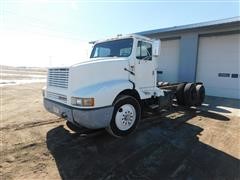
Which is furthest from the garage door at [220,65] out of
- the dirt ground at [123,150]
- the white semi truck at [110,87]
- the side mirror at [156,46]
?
the side mirror at [156,46]

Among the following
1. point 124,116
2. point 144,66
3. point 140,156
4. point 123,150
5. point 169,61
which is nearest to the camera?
point 140,156

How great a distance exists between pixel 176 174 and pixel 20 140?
3455 mm

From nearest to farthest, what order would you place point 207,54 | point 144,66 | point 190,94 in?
point 144,66
point 190,94
point 207,54

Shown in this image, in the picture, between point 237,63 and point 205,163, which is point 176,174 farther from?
point 237,63

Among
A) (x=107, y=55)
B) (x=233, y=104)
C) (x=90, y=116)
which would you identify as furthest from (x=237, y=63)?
(x=90, y=116)

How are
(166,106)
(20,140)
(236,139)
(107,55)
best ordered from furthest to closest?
(166,106), (107,55), (236,139), (20,140)

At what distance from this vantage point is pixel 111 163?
341 centimetres

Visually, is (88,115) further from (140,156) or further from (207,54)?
(207,54)

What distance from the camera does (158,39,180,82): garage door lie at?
39.2 ft

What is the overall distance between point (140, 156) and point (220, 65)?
8.69 metres

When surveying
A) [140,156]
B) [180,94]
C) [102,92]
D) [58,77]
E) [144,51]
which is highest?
[144,51]

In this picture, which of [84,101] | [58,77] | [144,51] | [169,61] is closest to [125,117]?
[84,101]

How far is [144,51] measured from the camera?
5359mm

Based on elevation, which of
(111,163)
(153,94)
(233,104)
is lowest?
(111,163)
